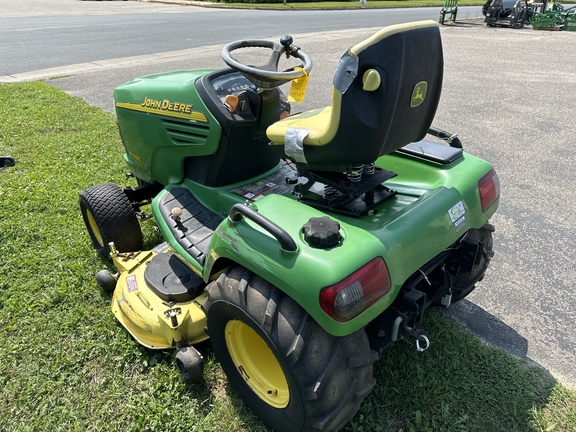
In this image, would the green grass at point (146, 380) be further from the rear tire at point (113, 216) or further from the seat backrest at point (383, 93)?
the seat backrest at point (383, 93)

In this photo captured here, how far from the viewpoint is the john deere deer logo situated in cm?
167

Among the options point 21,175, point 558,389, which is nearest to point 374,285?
point 558,389

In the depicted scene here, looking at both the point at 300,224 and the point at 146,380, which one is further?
the point at 146,380

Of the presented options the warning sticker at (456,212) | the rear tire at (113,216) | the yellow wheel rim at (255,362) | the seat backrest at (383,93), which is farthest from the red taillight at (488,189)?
the rear tire at (113,216)

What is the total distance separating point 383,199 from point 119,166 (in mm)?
3540

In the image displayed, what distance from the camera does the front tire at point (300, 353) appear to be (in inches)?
64.9

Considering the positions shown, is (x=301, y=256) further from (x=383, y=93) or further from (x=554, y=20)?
(x=554, y=20)

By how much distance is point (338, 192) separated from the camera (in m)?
2.05

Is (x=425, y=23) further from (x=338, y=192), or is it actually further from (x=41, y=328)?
(x=41, y=328)

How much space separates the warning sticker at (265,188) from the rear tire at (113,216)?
82 cm

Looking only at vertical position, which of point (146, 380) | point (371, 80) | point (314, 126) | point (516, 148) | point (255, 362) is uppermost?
point (371, 80)

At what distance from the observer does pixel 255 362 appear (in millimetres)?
2148

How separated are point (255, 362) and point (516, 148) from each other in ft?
15.0

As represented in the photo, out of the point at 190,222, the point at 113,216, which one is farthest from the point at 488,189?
the point at 113,216
